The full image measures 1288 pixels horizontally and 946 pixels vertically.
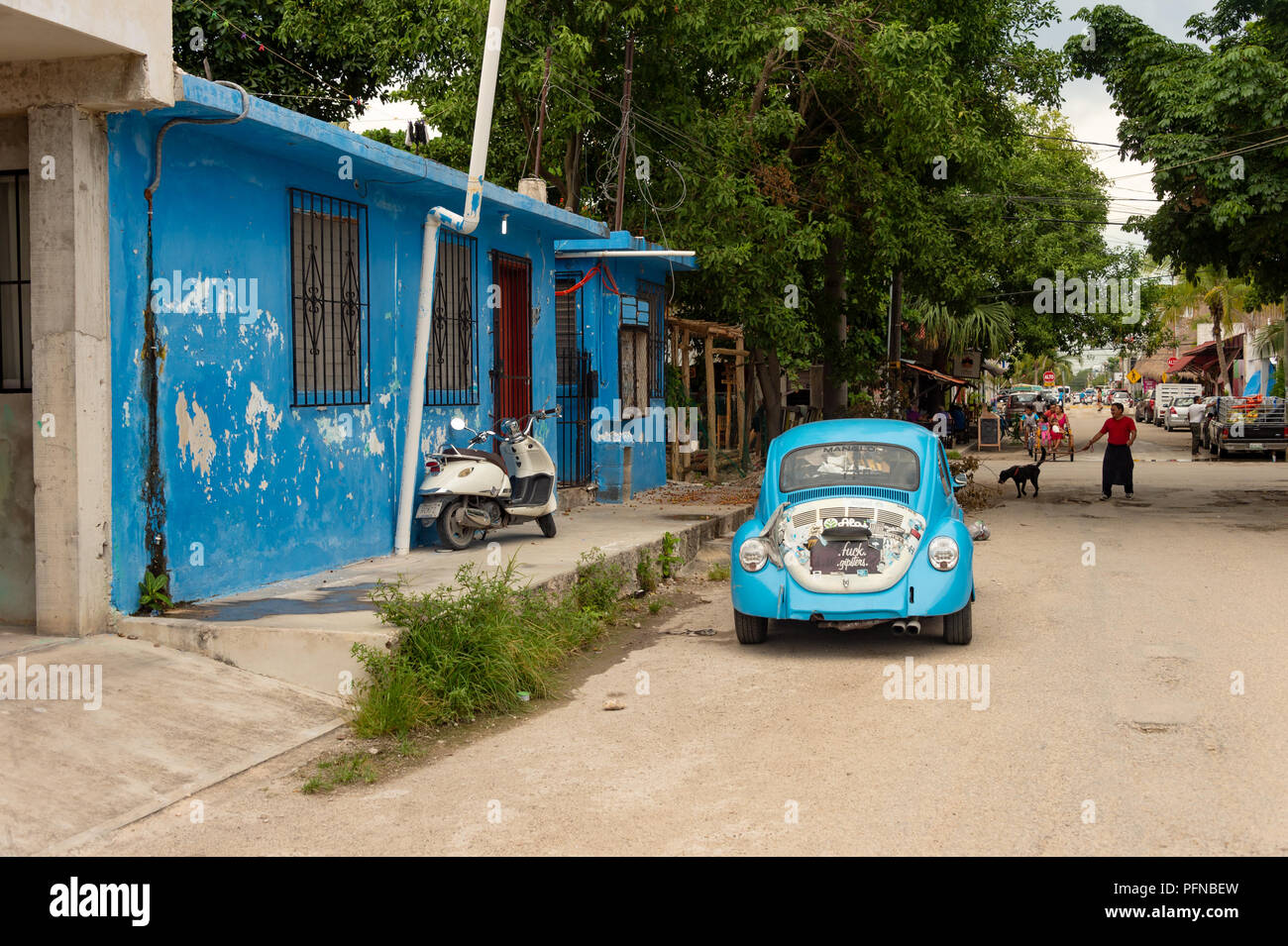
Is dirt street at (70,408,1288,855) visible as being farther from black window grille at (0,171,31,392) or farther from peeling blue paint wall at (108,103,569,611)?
black window grille at (0,171,31,392)

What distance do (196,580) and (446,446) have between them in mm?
3830

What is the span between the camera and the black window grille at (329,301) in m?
10.0

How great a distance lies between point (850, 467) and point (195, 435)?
4.76 metres

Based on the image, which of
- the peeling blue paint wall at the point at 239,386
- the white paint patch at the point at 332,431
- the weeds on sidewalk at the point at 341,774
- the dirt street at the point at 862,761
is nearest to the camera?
the dirt street at the point at 862,761

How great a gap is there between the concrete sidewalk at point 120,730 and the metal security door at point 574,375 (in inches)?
395

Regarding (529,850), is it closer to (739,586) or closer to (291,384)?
(739,586)

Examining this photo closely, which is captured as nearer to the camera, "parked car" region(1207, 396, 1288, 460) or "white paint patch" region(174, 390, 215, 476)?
"white paint patch" region(174, 390, 215, 476)

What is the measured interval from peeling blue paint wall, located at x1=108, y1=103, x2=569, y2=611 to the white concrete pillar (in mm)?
203

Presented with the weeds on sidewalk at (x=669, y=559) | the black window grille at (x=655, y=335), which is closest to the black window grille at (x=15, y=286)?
the weeds on sidewalk at (x=669, y=559)

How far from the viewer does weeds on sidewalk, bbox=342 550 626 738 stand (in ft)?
23.6

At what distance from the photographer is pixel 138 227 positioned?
8.04 meters

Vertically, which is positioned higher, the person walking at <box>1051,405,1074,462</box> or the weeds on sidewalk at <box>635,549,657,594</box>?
the person walking at <box>1051,405,1074,462</box>

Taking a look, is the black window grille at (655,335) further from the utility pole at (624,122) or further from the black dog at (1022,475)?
the black dog at (1022,475)

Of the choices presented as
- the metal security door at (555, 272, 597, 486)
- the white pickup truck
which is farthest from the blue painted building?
the white pickup truck
